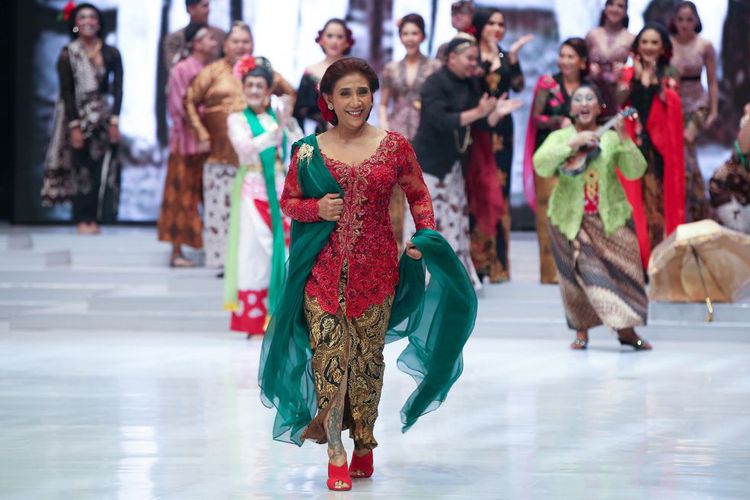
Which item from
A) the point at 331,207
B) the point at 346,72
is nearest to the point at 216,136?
the point at 346,72

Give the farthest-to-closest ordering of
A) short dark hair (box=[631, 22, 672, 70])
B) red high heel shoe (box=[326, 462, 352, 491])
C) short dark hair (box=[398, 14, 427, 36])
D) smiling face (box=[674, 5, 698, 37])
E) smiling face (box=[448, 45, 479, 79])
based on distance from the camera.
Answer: smiling face (box=[674, 5, 698, 37]) < short dark hair (box=[398, 14, 427, 36]) < short dark hair (box=[631, 22, 672, 70]) < smiling face (box=[448, 45, 479, 79]) < red high heel shoe (box=[326, 462, 352, 491])

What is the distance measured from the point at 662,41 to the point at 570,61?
532 millimetres

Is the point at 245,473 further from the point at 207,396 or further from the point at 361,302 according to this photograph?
the point at 207,396

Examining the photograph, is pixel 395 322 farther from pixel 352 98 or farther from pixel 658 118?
pixel 658 118

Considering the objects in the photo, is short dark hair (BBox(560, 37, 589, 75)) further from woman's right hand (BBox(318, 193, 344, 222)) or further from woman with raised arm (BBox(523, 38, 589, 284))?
woman's right hand (BBox(318, 193, 344, 222))

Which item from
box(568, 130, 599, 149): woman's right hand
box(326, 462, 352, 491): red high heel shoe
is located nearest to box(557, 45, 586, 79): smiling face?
box(568, 130, 599, 149): woman's right hand

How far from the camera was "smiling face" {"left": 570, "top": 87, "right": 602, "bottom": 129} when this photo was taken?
7922mm

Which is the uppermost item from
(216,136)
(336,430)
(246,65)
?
(246,65)

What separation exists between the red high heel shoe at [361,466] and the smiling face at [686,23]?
597 cm

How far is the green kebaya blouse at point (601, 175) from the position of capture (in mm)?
7902

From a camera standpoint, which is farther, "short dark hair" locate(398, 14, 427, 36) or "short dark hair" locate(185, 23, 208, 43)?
"short dark hair" locate(185, 23, 208, 43)

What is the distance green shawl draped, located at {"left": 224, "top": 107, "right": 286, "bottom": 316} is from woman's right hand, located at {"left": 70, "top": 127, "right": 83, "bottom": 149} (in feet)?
10.9

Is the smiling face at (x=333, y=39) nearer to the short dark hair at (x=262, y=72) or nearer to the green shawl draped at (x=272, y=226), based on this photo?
the short dark hair at (x=262, y=72)

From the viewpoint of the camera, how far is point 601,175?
7.92 meters
